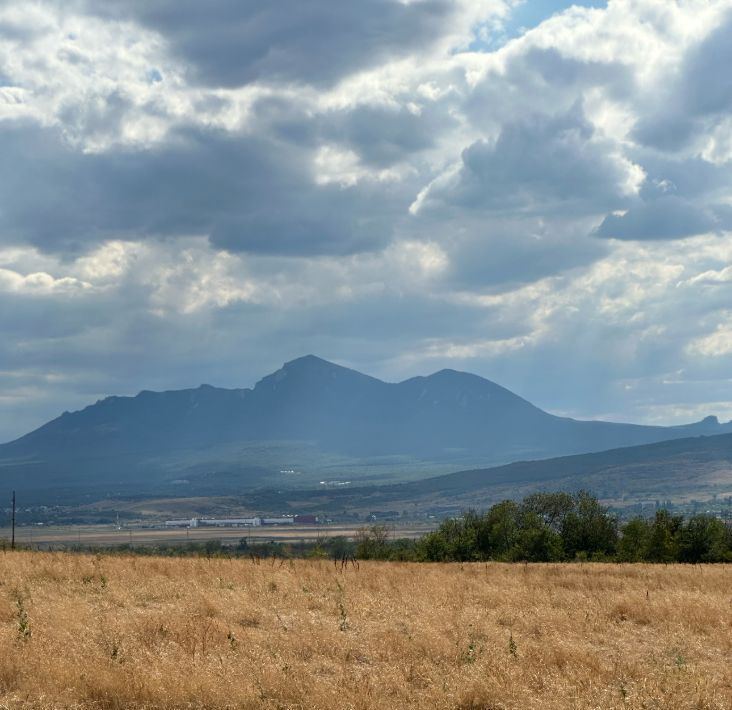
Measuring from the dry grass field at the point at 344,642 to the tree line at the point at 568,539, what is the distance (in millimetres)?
50743

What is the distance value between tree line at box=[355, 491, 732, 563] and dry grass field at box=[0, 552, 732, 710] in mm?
50743

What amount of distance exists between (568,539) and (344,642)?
74.0m

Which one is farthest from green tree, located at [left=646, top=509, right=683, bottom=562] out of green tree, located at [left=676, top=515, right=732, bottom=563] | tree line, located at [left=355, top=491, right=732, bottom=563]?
green tree, located at [left=676, top=515, right=732, bottom=563]

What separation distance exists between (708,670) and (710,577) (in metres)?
19.1

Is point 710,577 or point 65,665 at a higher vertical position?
point 65,665

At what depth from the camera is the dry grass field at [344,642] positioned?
43.4 ft

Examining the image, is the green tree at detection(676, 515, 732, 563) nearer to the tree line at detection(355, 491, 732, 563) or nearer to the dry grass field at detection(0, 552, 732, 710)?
the tree line at detection(355, 491, 732, 563)

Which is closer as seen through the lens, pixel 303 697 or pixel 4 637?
pixel 303 697

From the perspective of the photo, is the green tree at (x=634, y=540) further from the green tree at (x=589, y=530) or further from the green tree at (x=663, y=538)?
the green tree at (x=589, y=530)

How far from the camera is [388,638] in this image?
1730 cm

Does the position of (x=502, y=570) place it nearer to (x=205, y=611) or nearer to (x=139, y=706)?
(x=205, y=611)

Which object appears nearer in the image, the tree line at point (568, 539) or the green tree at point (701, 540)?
the green tree at point (701, 540)

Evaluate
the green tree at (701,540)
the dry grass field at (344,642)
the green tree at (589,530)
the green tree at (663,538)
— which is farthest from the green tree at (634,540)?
the dry grass field at (344,642)

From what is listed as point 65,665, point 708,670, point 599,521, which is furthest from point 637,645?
point 599,521
